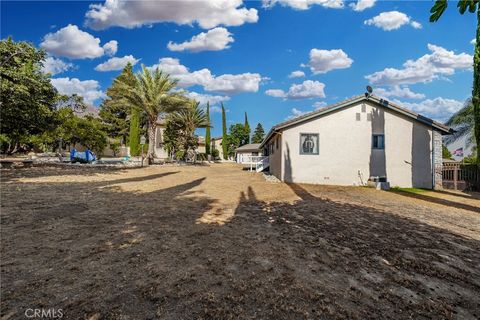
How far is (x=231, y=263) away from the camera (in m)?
4.07

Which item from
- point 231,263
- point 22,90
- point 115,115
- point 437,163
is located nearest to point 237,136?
point 115,115

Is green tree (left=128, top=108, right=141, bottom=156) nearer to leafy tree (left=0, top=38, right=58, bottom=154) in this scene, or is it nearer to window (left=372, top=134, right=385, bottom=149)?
leafy tree (left=0, top=38, right=58, bottom=154)

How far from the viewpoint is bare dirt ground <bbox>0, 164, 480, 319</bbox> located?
292 centimetres

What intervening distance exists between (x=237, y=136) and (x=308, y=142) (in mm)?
59805

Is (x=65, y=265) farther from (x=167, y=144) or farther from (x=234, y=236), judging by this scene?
(x=167, y=144)

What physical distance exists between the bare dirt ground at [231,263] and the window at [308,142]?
8977 millimetres

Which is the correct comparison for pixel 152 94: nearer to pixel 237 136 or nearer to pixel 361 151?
pixel 361 151

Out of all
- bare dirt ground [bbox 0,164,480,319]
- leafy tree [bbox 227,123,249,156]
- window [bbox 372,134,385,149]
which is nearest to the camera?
bare dirt ground [bbox 0,164,480,319]

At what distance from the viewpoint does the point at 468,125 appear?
20688 mm

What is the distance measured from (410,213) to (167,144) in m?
35.3

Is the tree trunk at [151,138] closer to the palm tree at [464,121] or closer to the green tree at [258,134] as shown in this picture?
the palm tree at [464,121]

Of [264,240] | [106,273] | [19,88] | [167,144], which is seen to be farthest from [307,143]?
[167,144]

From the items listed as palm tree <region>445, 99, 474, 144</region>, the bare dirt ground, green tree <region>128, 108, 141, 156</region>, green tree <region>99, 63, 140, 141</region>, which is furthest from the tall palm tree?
palm tree <region>445, 99, 474, 144</region>

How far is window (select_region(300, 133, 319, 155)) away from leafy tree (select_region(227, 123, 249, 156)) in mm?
56071
